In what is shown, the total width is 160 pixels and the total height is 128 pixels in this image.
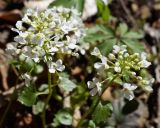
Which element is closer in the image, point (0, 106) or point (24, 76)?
point (24, 76)

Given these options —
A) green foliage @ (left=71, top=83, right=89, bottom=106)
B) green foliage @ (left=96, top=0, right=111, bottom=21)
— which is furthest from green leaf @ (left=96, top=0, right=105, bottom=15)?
green foliage @ (left=71, top=83, right=89, bottom=106)

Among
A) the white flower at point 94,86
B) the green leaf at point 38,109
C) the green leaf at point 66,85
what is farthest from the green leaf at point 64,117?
the white flower at point 94,86

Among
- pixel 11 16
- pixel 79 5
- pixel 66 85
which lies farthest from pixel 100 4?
pixel 11 16

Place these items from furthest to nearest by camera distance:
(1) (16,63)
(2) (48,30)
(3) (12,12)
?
(3) (12,12)
(1) (16,63)
(2) (48,30)

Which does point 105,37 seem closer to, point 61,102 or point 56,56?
point 56,56

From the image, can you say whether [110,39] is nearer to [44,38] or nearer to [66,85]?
Answer: [66,85]

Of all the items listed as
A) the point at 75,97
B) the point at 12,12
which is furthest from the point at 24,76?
the point at 12,12
